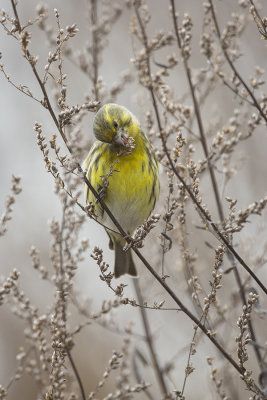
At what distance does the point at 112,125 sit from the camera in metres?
3.41

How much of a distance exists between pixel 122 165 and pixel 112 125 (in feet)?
0.85

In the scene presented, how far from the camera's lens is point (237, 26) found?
318 cm

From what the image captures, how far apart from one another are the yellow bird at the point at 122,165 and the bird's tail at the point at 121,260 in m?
0.54

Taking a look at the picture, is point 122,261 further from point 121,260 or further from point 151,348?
point 151,348

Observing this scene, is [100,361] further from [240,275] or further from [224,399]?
[224,399]

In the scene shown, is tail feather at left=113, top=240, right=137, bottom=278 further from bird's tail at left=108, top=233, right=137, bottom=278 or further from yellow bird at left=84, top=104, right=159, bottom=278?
yellow bird at left=84, top=104, right=159, bottom=278

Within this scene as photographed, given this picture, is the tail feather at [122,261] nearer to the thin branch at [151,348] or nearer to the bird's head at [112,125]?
the thin branch at [151,348]

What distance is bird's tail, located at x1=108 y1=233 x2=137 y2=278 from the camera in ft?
14.0

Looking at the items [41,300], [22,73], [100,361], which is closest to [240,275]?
[100,361]

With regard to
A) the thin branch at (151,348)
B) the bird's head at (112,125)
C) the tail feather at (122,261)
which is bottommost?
the thin branch at (151,348)

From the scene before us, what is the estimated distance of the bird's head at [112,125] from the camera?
340 cm

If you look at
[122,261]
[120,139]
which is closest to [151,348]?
[122,261]

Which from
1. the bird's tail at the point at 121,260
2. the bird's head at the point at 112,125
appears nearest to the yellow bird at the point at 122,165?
the bird's head at the point at 112,125

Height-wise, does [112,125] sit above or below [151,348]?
above
